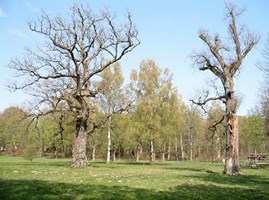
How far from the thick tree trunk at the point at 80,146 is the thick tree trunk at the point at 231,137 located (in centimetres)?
1212

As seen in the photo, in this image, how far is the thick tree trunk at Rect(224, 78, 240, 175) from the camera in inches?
929

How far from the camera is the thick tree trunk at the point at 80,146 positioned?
26250mm

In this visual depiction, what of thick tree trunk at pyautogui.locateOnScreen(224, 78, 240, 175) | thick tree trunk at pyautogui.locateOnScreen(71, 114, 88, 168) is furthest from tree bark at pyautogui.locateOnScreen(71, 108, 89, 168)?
thick tree trunk at pyautogui.locateOnScreen(224, 78, 240, 175)

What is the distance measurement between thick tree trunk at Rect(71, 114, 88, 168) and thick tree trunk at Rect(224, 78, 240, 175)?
12.1m

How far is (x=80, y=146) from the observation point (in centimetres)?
2664

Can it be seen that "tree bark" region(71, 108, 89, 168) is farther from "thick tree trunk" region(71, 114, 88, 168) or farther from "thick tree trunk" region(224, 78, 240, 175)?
"thick tree trunk" region(224, 78, 240, 175)

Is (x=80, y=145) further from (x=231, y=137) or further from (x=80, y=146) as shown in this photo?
(x=231, y=137)

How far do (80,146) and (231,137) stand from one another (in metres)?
12.9

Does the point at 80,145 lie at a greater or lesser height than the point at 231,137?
lesser

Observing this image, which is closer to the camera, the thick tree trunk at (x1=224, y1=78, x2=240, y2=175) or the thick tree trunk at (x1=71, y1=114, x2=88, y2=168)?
the thick tree trunk at (x1=224, y1=78, x2=240, y2=175)

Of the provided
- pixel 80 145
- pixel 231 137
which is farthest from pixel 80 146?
pixel 231 137

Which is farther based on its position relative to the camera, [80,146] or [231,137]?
[80,146]

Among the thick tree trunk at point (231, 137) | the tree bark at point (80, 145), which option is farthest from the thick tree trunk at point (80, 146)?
the thick tree trunk at point (231, 137)

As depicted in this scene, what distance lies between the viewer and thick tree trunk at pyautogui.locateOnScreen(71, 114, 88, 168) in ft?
86.1
